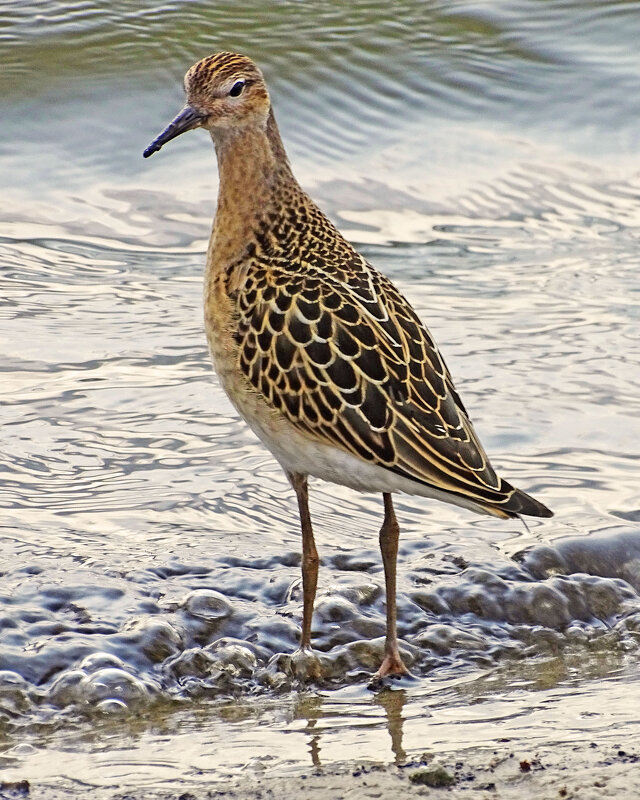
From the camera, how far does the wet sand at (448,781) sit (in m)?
4.57

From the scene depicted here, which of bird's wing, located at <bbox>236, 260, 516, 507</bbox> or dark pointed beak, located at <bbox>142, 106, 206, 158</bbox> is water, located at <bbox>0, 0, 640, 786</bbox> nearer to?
bird's wing, located at <bbox>236, 260, 516, 507</bbox>

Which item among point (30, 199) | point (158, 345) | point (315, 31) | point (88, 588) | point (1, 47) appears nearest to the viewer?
point (88, 588)

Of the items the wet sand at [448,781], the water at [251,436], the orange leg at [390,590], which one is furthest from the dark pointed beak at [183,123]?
the wet sand at [448,781]

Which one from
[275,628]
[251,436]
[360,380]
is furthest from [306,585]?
[251,436]

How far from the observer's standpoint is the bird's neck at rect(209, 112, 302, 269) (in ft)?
21.3

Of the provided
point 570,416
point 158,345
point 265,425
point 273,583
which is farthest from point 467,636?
point 158,345

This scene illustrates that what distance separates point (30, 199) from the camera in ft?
38.2

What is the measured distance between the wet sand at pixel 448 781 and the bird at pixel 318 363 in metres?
1.12

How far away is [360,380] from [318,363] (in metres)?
0.18

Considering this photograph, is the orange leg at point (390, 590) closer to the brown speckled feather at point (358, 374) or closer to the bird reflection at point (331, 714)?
the bird reflection at point (331, 714)

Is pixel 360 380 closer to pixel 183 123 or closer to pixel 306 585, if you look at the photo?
pixel 306 585

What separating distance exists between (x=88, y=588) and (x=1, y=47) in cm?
920

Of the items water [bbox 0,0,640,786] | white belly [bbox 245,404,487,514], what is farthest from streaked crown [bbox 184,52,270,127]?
water [bbox 0,0,640,786]

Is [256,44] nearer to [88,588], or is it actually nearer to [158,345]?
[158,345]
